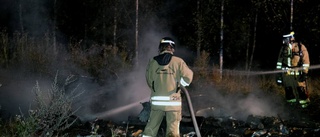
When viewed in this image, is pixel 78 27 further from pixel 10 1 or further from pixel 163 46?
pixel 163 46

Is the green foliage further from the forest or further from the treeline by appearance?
the treeline

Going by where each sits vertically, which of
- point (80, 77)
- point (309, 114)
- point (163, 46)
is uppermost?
point (163, 46)

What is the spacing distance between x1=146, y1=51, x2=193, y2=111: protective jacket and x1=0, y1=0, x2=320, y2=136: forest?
1447mm

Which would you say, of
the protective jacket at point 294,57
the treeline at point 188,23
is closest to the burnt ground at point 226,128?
the protective jacket at point 294,57

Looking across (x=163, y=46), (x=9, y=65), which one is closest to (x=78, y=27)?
(x=9, y=65)

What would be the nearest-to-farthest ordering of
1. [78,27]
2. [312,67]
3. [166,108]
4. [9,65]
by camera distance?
1. [166,108]
2. [9,65]
3. [312,67]
4. [78,27]

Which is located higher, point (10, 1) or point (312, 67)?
point (10, 1)

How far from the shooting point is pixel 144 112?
675 cm

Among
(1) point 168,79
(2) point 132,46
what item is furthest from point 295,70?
(2) point 132,46

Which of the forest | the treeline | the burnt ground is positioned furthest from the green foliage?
the treeline

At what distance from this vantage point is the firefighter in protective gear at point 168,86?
557cm

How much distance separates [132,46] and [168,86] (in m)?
13.3

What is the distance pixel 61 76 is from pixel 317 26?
31.0 ft

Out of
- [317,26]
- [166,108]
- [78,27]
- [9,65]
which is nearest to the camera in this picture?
[166,108]
